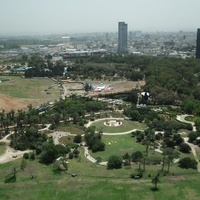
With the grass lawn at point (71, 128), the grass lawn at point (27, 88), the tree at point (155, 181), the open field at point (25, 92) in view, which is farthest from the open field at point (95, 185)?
the grass lawn at point (27, 88)

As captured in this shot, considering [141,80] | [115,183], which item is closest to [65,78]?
[141,80]

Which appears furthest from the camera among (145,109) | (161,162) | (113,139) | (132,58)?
(132,58)

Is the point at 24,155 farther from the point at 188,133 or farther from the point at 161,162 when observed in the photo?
the point at 188,133

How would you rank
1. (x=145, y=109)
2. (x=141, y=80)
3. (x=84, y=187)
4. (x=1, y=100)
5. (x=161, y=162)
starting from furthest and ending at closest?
(x=141, y=80) → (x=1, y=100) → (x=145, y=109) → (x=161, y=162) → (x=84, y=187)

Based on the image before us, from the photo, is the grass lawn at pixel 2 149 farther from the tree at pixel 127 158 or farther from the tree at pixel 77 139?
the tree at pixel 127 158

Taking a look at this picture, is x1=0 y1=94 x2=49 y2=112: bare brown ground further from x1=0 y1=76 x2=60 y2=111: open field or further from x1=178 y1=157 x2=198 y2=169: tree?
x1=178 y1=157 x2=198 y2=169: tree

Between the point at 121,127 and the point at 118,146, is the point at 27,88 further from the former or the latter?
the point at 118,146

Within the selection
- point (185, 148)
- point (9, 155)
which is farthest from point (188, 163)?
point (9, 155)
